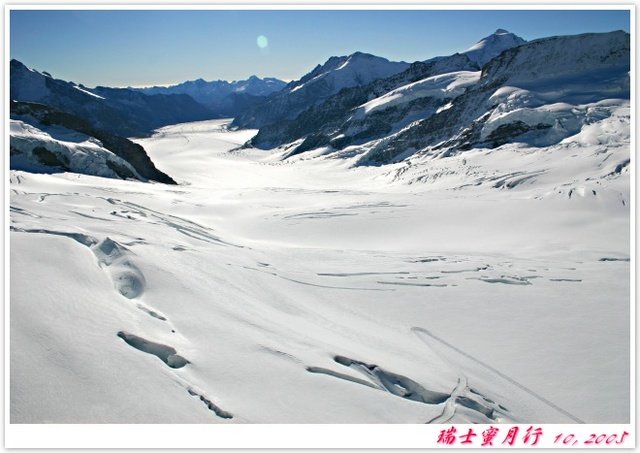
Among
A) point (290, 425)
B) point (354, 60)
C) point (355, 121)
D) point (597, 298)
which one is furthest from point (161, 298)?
point (354, 60)

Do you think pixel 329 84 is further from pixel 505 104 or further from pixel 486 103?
pixel 505 104

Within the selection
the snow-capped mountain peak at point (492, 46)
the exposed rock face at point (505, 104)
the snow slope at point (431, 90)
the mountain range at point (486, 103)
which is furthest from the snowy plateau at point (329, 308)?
the snow-capped mountain peak at point (492, 46)

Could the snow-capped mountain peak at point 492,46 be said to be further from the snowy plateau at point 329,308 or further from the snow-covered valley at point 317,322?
the snow-covered valley at point 317,322

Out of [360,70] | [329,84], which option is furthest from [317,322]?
[360,70]

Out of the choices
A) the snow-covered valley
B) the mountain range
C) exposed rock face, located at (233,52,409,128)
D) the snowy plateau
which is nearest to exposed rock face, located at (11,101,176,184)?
the mountain range

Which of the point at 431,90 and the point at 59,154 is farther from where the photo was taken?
the point at 431,90

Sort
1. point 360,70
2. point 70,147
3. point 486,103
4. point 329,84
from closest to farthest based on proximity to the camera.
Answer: point 70,147, point 486,103, point 360,70, point 329,84

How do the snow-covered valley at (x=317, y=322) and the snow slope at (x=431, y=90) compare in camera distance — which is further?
the snow slope at (x=431, y=90)
